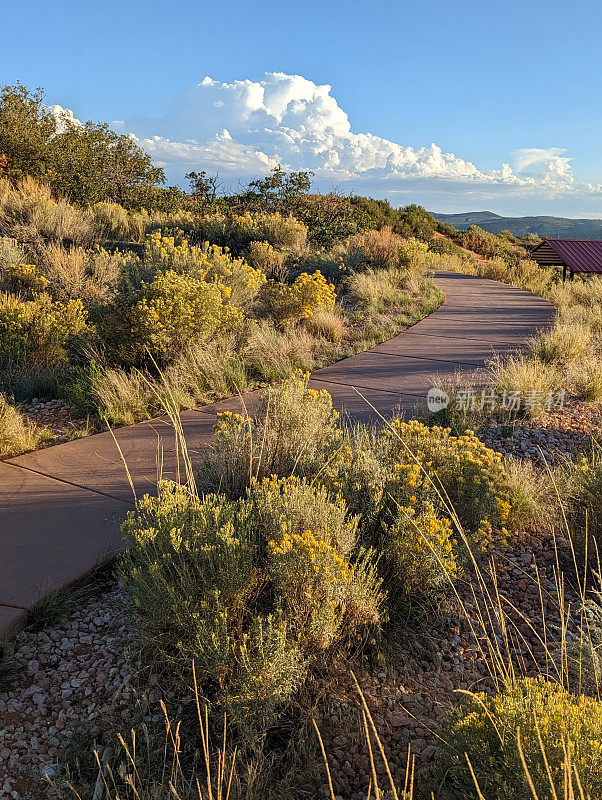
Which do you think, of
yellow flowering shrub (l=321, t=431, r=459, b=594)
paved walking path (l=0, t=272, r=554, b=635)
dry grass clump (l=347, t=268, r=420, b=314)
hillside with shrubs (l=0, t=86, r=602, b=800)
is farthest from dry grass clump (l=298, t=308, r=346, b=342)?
yellow flowering shrub (l=321, t=431, r=459, b=594)

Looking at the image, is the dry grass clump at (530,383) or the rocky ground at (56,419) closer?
the rocky ground at (56,419)

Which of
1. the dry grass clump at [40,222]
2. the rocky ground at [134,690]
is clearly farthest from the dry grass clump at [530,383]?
the dry grass clump at [40,222]

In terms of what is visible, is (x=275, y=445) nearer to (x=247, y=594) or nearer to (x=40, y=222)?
(x=247, y=594)

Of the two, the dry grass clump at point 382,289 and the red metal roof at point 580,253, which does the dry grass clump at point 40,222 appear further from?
the red metal roof at point 580,253

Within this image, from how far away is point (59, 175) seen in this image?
1780 centimetres

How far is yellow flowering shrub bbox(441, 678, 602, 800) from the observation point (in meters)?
1.90

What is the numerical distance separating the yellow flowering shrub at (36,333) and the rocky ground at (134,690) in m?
4.55

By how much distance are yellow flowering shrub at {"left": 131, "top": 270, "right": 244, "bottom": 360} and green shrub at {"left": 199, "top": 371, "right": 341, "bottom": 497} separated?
101 inches

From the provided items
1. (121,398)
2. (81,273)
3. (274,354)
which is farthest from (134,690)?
(81,273)

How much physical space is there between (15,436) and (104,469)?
95 cm

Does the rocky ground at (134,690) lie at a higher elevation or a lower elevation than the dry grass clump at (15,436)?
lower

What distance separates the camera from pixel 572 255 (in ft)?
81.4

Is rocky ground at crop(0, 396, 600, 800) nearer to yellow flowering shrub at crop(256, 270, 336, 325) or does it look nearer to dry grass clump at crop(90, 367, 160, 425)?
dry grass clump at crop(90, 367, 160, 425)

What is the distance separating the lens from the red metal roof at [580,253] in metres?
23.9
